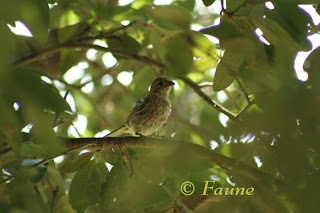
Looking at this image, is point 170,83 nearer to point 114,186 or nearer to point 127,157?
point 127,157

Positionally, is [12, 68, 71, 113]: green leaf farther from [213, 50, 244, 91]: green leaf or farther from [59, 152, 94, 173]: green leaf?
[59, 152, 94, 173]: green leaf

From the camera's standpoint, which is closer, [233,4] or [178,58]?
[178,58]

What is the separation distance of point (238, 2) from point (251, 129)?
1601 mm

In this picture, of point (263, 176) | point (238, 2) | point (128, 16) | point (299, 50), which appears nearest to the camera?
point (263, 176)

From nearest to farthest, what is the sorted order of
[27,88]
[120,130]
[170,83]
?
→ 1. [27,88]
2. [170,83]
3. [120,130]

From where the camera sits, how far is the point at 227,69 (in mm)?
2307

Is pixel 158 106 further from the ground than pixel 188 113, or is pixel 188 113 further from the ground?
pixel 158 106

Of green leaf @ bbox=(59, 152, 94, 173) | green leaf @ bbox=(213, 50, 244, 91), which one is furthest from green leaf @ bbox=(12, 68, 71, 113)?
green leaf @ bbox=(59, 152, 94, 173)

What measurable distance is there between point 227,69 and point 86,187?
1.32 m

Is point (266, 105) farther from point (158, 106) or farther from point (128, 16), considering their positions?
point (158, 106)

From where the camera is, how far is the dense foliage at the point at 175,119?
1.05 meters

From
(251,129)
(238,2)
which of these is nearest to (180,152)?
(251,129)

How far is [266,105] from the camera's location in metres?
1.08
